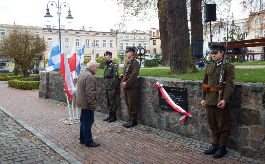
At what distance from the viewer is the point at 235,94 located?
518 cm

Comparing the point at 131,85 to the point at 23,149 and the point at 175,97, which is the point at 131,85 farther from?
the point at 23,149

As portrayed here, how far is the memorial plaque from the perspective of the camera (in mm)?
6309

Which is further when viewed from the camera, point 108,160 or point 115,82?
point 115,82

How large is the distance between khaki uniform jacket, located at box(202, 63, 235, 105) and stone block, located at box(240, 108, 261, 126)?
464 millimetres

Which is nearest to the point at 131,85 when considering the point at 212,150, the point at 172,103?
the point at 172,103

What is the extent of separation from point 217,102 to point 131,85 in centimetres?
286

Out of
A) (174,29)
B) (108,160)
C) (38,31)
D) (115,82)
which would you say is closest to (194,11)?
(174,29)

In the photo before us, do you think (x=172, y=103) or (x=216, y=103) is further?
(x=172, y=103)

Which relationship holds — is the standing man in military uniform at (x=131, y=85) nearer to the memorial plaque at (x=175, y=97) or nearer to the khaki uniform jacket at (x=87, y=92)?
the memorial plaque at (x=175, y=97)

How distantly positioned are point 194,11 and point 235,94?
37.5ft

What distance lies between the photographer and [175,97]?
6559 millimetres

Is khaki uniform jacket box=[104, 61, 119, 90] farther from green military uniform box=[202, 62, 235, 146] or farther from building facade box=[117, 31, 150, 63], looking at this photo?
building facade box=[117, 31, 150, 63]

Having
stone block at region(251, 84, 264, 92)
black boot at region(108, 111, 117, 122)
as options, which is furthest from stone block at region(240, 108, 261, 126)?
black boot at region(108, 111, 117, 122)

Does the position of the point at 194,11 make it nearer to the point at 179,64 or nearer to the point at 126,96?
the point at 179,64
